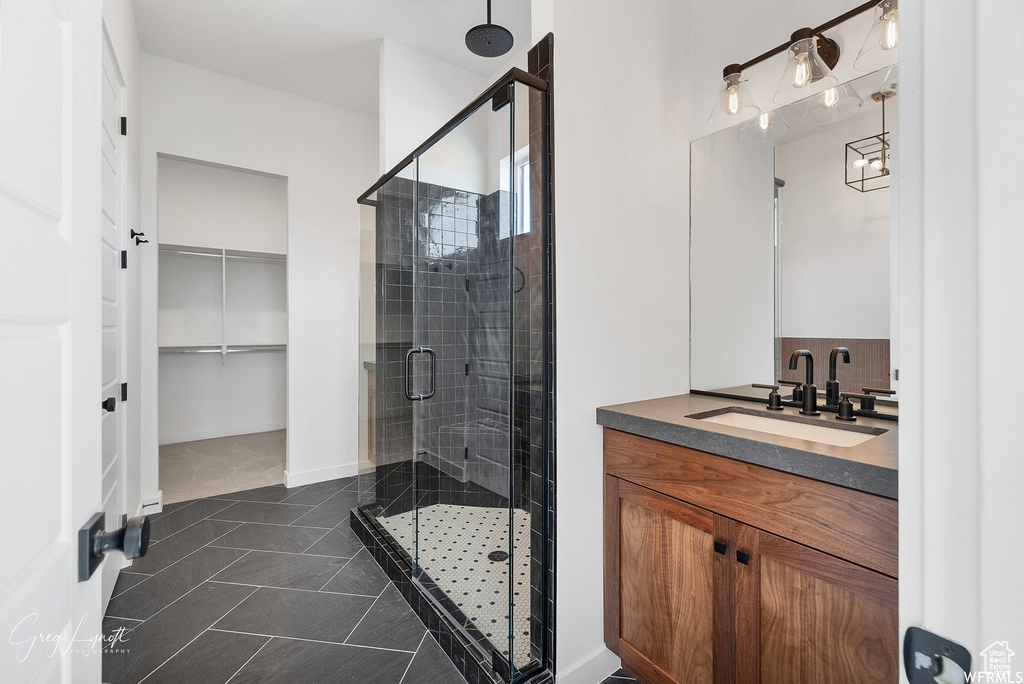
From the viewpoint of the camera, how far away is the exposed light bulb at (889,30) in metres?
1.42

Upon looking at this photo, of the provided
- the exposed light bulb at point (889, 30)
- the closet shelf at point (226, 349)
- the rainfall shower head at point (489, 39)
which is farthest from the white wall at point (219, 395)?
the exposed light bulb at point (889, 30)

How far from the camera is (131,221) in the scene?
2.70 m

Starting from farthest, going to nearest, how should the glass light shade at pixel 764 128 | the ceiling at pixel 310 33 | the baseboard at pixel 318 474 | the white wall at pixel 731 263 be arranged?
the baseboard at pixel 318 474
the ceiling at pixel 310 33
the white wall at pixel 731 263
the glass light shade at pixel 764 128

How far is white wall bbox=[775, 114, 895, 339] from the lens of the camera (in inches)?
60.8

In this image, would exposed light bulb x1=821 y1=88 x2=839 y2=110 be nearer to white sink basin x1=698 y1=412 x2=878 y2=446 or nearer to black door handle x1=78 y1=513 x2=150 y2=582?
white sink basin x1=698 y1=412 x2=878 y2=446

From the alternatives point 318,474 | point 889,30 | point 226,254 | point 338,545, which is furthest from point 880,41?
point 226,254

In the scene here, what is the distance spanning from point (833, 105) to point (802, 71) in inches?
6.5

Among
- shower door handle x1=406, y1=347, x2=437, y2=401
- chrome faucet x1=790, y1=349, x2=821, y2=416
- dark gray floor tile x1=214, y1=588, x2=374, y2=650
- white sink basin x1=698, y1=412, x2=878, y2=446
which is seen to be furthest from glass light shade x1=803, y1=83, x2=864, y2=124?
dark gray floor tile x1=214, y1=588, x2=374, y2=650

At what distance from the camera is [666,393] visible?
1938 mm

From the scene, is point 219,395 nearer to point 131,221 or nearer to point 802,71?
point 131,221

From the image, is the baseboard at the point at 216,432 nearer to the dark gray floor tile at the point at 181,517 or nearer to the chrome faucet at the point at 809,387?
the dark gray floor tile at the point at 181,517

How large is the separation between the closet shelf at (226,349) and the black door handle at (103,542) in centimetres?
468

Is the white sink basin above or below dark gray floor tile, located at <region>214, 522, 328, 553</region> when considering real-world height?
above

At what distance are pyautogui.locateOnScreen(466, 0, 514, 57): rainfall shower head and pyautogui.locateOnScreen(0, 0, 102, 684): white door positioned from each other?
217 cm
